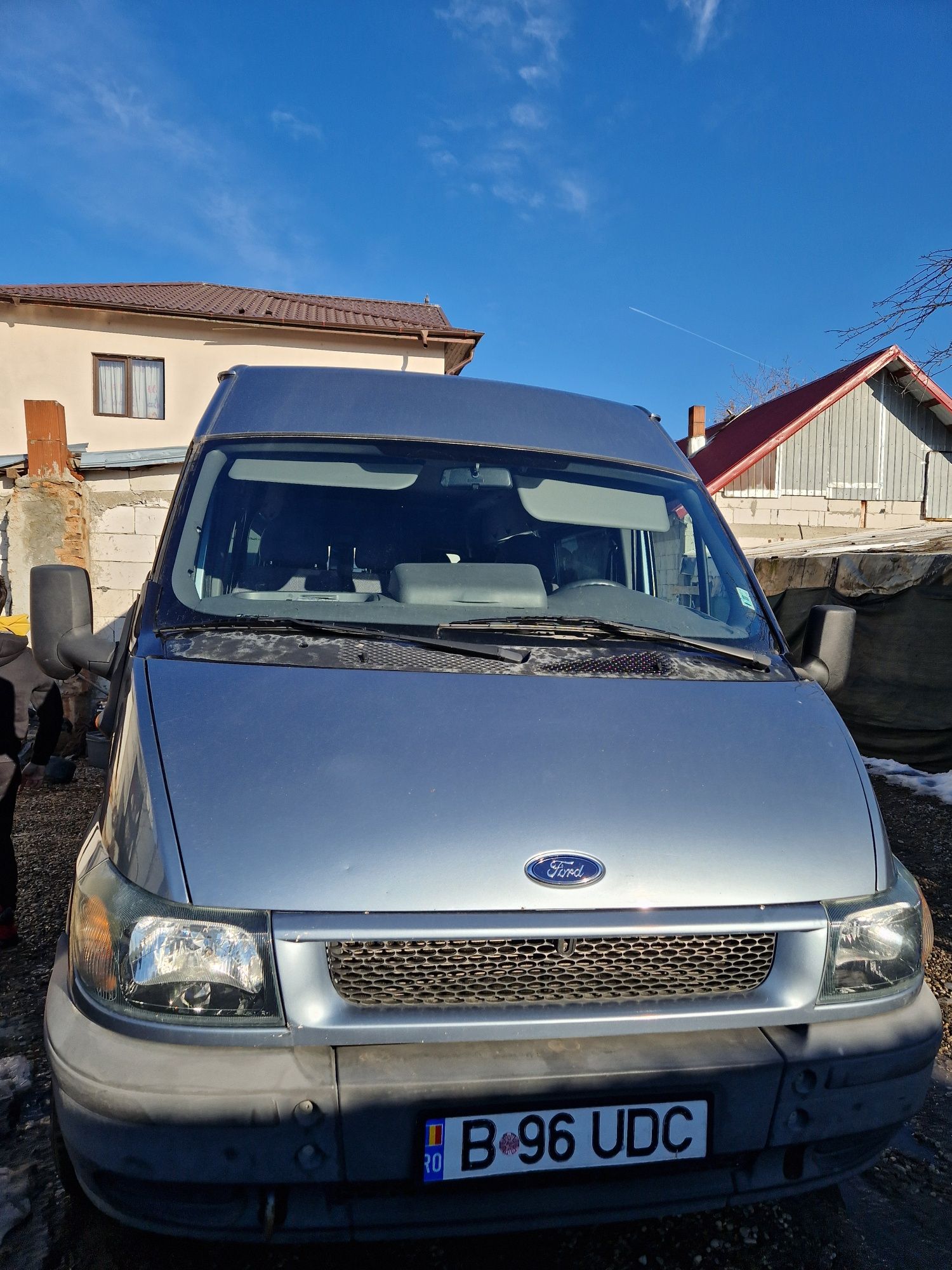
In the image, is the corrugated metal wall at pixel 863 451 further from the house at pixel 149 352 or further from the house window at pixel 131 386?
the house window at pixel 131 386

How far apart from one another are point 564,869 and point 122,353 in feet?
62.8

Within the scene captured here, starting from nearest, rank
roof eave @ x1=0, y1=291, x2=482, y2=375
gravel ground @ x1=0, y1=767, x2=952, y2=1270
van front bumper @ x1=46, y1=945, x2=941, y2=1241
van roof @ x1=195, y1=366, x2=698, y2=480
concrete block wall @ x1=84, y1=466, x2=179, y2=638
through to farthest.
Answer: van front bumper @ x1=46, y1=945, x2=941, y2=1241 < gravel ground @ x1=0, y1=767, x2=952, y2=1270 < van roof @ x1=195, y1=366, x2=698, y2=480 < concrete block wall @ x1=84, y1=466, x2=179, y2=638 < roof eave @ x1=0, y1=291, x2=482, y2=375

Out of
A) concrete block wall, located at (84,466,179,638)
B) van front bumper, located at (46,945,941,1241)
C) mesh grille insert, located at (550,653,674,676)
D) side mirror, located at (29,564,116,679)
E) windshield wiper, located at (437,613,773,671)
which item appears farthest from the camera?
concrete block wall, located at (84,466,179,638)

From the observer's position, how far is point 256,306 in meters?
19.9

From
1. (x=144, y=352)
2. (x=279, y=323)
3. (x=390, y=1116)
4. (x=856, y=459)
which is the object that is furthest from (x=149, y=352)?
(x=390, y=1116)

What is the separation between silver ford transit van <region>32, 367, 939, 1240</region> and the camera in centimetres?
150

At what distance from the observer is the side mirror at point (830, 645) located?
8.94 ft

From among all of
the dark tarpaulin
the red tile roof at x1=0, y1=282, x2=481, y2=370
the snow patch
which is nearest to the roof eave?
the red tile roof at x1=0, y1=282, x2=481, y2=370

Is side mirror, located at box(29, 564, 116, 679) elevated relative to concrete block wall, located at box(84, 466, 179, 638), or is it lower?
lower

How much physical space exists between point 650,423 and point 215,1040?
8.83ft

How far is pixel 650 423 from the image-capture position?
11.0ft

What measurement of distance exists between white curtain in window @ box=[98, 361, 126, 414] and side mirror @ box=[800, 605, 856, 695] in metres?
18.1

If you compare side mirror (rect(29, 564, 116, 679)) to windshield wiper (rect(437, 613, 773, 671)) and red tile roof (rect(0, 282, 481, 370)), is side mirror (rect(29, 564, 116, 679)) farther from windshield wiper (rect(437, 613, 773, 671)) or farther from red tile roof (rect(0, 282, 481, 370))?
red tile roof (rect(0, 282, 481, 370))

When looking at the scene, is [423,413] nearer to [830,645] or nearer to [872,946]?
[830,645]
